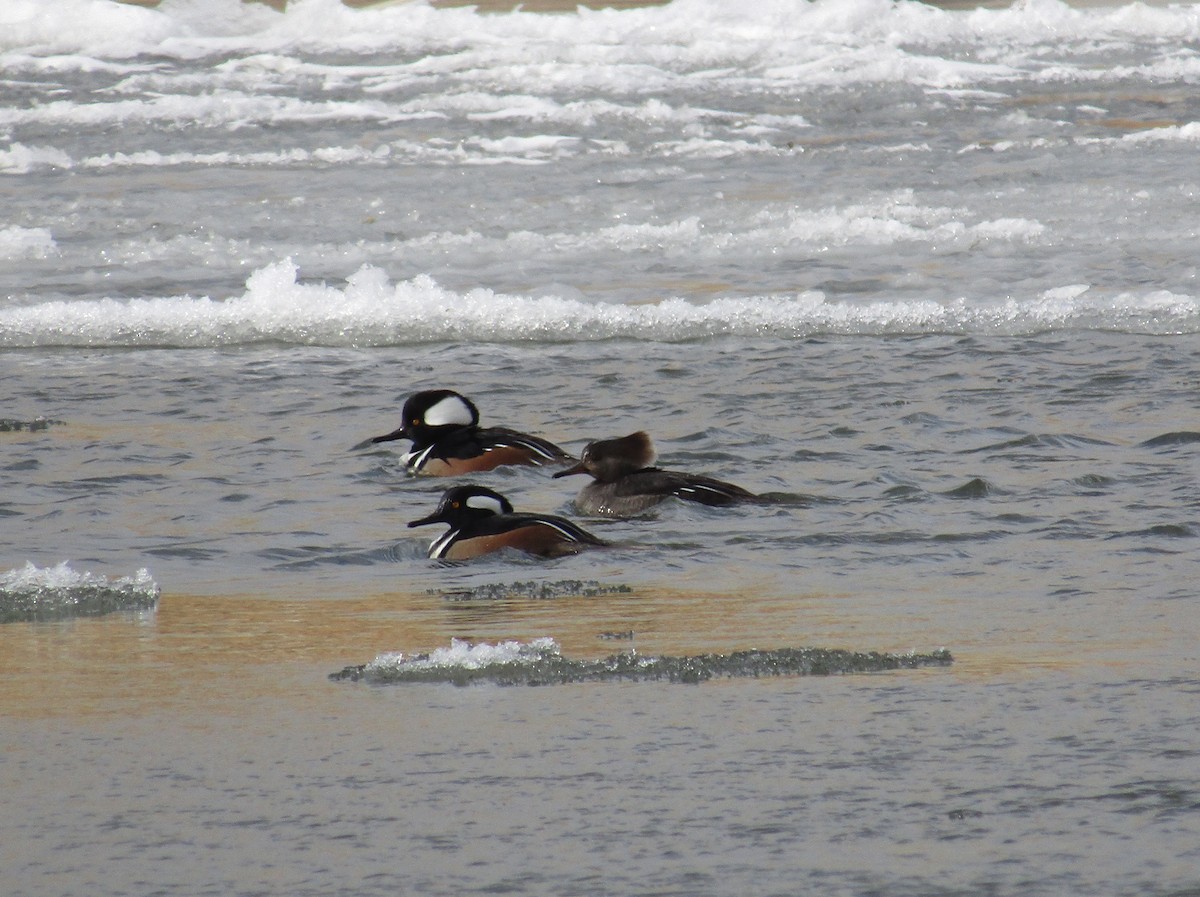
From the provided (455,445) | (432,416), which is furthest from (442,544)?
(432,416)

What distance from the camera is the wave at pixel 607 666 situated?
4.94 m

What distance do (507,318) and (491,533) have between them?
6319 millimetres

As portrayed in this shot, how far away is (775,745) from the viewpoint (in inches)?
168

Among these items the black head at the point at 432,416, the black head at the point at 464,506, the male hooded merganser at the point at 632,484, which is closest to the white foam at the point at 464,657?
the black head at the point at 464,506

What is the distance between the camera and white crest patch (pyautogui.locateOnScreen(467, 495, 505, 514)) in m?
7.36

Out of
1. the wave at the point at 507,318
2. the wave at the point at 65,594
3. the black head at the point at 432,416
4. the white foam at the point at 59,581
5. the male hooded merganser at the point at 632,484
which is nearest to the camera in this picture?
the wave at the point at 65,594

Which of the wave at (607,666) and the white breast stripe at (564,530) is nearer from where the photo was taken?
the wave at (607,666)

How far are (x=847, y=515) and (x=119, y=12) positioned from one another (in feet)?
69.1

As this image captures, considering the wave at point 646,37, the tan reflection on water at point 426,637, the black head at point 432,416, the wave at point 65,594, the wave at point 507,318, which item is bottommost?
the tan reflection on water at point 426,637

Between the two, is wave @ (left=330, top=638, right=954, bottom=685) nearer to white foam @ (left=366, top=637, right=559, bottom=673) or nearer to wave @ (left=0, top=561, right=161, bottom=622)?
white foam @ (left=366, top=637, right=559, bottom=673)

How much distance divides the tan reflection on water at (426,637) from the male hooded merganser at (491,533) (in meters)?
0.82

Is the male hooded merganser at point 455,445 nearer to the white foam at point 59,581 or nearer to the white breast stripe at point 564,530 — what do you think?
the white breast stripe at point 564,530

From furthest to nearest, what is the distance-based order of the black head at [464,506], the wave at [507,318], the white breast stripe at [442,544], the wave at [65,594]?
the wave at [507,318]
the black head at [464,506]
the white breast stripe at [442,544]
the wave at [65,594]

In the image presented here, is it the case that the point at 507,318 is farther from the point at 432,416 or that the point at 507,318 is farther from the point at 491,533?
the point at 491,533
